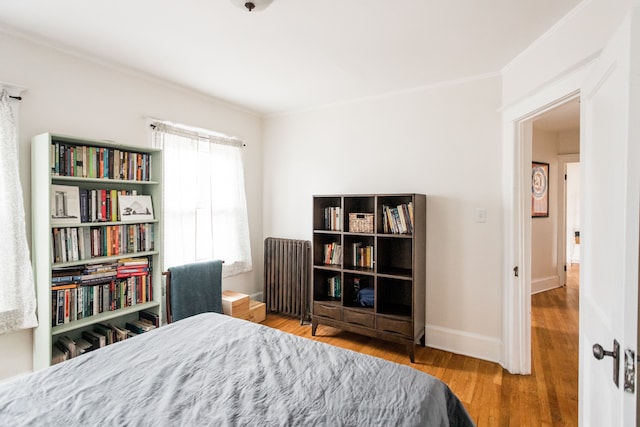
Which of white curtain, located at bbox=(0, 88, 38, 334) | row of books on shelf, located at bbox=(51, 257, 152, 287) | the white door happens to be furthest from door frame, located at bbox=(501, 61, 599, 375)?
white curtain, located at bbox=(0, 88, 38, 334)

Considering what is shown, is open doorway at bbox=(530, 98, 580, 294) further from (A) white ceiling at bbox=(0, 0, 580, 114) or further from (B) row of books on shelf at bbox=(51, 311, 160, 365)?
(B) row of books on shelf at bbox=(51, 311, 160, 365)

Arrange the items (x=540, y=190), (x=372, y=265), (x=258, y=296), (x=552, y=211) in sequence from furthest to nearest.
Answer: (x=552, y=211)
(x=540, y=190)
(x=258, y=296)
(x=372, y=265)

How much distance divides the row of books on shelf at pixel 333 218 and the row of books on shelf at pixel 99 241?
169 centimetres

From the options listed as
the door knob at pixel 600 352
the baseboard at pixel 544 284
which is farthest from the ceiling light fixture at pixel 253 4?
the baseboard at pixel 544 284

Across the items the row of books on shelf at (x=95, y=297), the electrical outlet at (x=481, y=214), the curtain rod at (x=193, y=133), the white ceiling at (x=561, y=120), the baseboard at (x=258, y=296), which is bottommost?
the baseboard at (x=258, y=296)

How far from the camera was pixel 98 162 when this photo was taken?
2.30 metres

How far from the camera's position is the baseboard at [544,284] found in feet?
15.6

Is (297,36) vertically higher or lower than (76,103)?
higher

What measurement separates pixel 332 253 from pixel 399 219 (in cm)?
86

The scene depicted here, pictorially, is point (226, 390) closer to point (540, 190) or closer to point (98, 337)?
point (98, 337)

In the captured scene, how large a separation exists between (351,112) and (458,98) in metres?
1.10

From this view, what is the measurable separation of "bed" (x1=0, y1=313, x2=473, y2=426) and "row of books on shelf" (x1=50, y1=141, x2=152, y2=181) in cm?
131

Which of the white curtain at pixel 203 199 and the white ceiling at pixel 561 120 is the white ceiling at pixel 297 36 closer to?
the white curtain at pixel 203 199

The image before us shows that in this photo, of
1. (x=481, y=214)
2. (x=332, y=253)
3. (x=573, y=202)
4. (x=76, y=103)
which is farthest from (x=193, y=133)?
(x=573, y=202)
